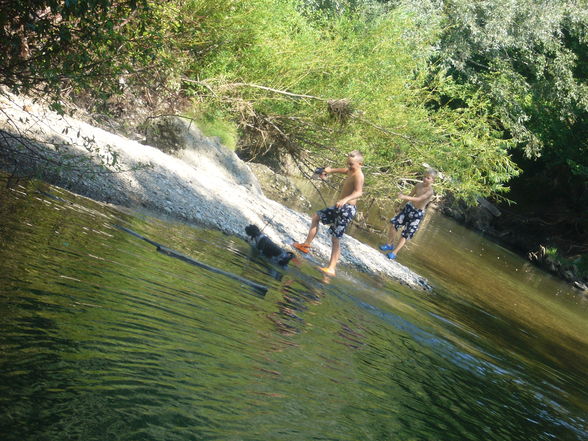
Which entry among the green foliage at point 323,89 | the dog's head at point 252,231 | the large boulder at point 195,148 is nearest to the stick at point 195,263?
the dog's head at point 252,231

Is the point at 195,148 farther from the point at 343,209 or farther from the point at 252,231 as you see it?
the point at 252,231

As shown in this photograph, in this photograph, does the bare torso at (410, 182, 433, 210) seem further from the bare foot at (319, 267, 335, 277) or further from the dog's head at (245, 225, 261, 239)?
the dog's head at (245, 225, 261, 239)

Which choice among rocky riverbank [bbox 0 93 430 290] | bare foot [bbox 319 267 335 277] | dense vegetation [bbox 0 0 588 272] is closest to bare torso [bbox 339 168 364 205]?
bare foot [bbox 319 267 335 277]

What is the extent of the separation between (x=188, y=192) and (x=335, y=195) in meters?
12.6

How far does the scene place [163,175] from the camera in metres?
11.2

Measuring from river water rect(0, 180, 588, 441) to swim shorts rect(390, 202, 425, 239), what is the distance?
2778 mm

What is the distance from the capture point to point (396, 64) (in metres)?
17.8

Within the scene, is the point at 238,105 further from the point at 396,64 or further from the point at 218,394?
the point at 218,394

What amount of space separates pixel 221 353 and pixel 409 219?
30.9 ft

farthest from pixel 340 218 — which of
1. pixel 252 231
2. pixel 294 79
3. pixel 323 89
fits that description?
pixel 323 89

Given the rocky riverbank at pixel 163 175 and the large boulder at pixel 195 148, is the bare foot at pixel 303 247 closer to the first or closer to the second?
the rocky riverbank at pixel 163 175

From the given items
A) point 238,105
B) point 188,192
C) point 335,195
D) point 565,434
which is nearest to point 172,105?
Answer: point 238,105

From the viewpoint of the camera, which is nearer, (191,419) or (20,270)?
(191,419)

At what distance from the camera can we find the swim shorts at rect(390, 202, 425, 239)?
14.3m
